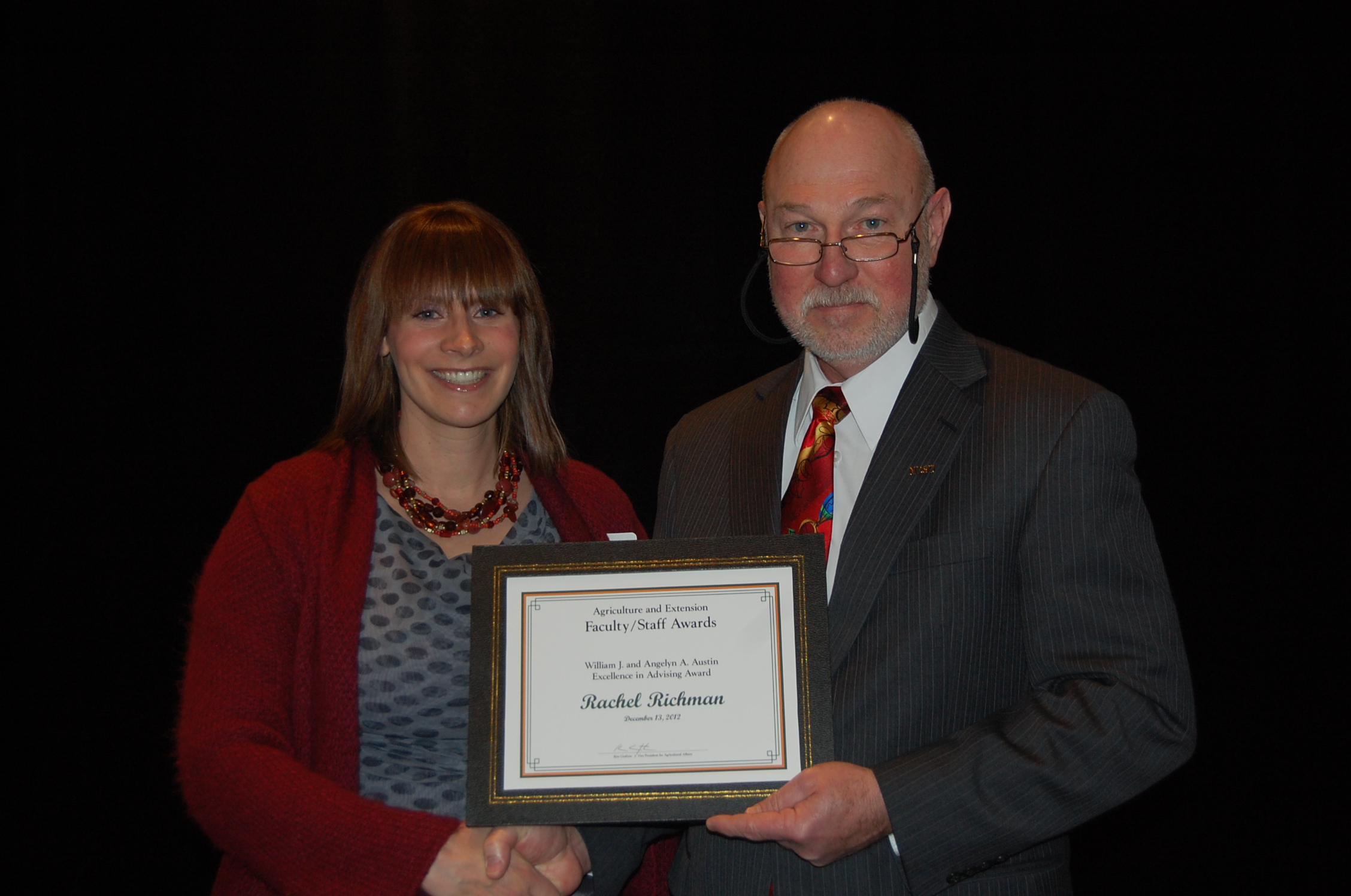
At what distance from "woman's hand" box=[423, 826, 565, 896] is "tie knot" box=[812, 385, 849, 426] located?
0.89 m

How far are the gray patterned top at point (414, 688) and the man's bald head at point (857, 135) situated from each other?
1.06 meters

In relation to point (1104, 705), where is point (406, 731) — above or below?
below

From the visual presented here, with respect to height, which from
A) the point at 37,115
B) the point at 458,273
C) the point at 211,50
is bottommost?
the point at 458,273

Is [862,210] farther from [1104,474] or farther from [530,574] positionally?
[530,574]

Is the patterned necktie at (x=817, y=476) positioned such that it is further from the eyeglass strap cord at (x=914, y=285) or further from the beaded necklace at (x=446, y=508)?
the beaded necklace at (x=446, y=508)

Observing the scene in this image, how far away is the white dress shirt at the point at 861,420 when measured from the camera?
1.82m

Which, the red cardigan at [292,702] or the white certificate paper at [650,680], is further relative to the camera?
the red cardigan at [292,702]

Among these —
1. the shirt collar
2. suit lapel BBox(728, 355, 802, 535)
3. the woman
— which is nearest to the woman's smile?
the woman

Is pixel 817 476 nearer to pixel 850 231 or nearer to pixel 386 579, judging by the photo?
pixel 850 231

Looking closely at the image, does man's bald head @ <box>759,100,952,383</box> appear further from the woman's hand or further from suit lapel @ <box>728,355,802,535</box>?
the woman's hand

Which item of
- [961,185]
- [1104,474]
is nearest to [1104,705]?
[1104,474]

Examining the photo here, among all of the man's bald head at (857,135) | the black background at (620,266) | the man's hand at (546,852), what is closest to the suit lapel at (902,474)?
the man's bald head at (857,135)

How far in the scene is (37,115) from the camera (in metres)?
3.48

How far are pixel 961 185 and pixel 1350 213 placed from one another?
4.43 ft
